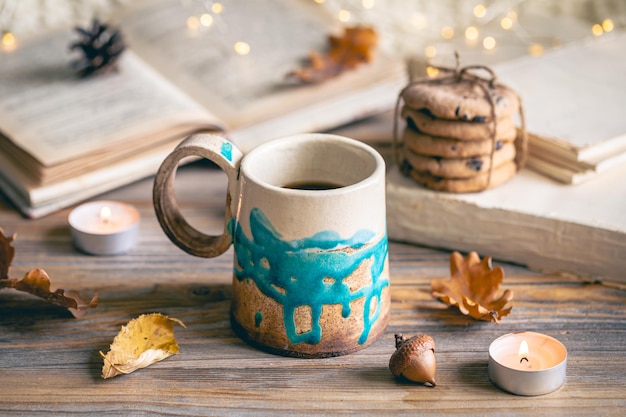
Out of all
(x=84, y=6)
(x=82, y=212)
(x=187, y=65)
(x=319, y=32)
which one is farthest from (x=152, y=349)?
(x=84, y=6)

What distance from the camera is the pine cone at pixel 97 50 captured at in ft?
4.19

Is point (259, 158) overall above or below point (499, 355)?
above

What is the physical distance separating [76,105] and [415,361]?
0.69 meters

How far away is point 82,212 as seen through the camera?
1.10 meters

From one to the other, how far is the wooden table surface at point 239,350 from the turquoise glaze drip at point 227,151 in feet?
0.66

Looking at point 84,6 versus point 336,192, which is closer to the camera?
point 336,192

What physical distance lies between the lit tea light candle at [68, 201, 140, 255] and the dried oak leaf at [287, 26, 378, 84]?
0.38 meters

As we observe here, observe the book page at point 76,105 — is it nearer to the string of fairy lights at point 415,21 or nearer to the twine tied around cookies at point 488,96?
the string of fairy lights at point 415,21

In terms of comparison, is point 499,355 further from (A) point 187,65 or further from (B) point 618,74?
(A) point 187,65

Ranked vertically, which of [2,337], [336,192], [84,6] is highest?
[336,192]

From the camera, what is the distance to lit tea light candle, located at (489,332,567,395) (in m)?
0.79

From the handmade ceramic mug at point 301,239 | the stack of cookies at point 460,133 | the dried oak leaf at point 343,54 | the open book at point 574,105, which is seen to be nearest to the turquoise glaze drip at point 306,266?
the handmade ceramic mug at point 301,239

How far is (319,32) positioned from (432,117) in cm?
48

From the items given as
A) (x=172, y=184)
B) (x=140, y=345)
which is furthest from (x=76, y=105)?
(x=140, y=345)
